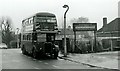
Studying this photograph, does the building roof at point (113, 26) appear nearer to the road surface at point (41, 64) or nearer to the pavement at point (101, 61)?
the pavement at point (101, 61)

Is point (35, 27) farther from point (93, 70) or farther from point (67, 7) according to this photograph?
point (93, 70)

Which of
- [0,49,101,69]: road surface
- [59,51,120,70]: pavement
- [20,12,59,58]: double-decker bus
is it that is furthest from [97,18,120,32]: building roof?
[0,49,101,69]: road surface

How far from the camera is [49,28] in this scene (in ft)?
84.9

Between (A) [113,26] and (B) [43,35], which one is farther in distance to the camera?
(A) [113,26]

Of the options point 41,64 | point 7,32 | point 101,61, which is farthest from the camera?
point 7,32

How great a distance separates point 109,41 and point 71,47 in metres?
6.26

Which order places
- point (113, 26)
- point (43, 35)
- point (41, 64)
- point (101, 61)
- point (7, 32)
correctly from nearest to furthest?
point (41, 64) → point (101, 61) → point (43, 35) → point (113, 26) → point (7, 32)

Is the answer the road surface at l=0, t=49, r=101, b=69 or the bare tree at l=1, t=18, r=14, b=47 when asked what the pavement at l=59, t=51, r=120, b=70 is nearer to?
the road surface at l=0, t=49, r=101, b=69

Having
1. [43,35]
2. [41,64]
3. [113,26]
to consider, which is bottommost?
[41,64]

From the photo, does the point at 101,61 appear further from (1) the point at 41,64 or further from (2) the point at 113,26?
(2) the point at 113,26

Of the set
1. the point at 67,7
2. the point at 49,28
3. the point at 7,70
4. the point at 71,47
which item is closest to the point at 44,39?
the point at 49,28

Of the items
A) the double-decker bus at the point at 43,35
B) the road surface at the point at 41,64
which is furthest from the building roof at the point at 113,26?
the road surface at the point at 41,64

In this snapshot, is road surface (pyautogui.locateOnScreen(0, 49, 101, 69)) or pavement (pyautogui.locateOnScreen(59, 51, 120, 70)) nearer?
pavement (pyautogui.locateOnScreen(59, 51, 120, 70))

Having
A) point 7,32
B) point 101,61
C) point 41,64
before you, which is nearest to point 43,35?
point 41,64
